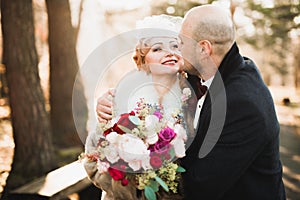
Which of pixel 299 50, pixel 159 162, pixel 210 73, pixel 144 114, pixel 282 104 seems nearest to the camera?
pixel 159 162

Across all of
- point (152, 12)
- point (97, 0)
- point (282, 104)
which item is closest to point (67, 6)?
point (97, 0)

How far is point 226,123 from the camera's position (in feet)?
6.53

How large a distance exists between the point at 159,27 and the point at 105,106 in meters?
0.59

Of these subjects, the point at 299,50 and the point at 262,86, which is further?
the point at 299,50

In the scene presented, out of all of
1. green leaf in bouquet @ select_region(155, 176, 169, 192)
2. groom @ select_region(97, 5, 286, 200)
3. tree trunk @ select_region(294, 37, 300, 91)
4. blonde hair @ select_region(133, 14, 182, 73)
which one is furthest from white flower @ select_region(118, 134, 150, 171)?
tree trunk @ select_region(294, 37, 300, 91)

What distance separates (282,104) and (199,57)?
21.3 m

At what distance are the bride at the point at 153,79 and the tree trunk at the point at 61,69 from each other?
4816 mm

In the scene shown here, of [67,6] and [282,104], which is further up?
[67,6]

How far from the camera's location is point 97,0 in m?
12.1

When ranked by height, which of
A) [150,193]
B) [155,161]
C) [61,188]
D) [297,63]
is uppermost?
[155,161]

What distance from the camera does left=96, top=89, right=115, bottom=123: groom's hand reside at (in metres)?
2.17

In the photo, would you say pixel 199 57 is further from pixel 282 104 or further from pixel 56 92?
pixel 282 104

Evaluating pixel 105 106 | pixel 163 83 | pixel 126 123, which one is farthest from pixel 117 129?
pixel 163 83

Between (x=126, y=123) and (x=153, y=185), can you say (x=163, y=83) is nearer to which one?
(x=126, y=123)
